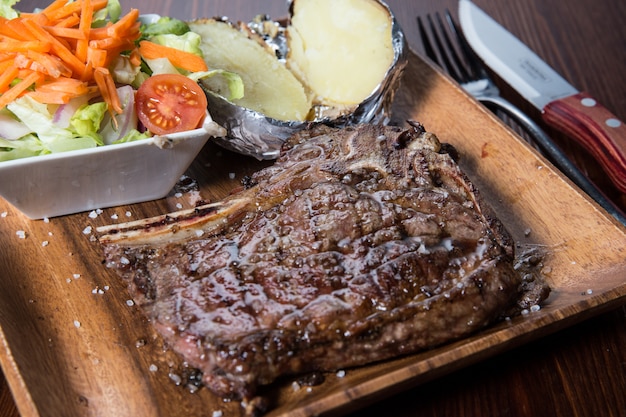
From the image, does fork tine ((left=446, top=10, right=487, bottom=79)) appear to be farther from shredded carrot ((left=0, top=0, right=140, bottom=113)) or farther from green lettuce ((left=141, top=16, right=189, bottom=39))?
shredded carrot ((left=0, top=0, right=140, bottom=113))

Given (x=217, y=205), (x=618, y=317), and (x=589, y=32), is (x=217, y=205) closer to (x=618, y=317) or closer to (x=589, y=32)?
(x=618, y=317)

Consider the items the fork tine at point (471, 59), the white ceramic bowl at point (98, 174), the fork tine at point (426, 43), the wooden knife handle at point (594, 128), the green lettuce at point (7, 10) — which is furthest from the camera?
the fork tine at point (426, 43)

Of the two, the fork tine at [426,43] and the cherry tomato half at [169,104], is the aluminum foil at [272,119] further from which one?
the fork tine at [426,43]

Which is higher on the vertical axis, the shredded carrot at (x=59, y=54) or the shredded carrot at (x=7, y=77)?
the shredded carrot at (x=59, y=54)

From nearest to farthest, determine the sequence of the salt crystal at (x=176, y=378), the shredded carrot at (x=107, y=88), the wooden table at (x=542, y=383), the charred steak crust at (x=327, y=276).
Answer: the charred steak crust at (x=327, y=276) → the salt crystal at (x=176, y=378) → the wooden table at (x=542, y=383) → the shredded carrot at (x=107, y=88)

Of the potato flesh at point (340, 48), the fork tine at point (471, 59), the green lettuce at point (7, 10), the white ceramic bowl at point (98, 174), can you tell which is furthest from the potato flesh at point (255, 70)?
the fork tine at point (471, 59)

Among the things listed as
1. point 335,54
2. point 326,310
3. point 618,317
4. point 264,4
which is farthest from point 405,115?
point 264,4
